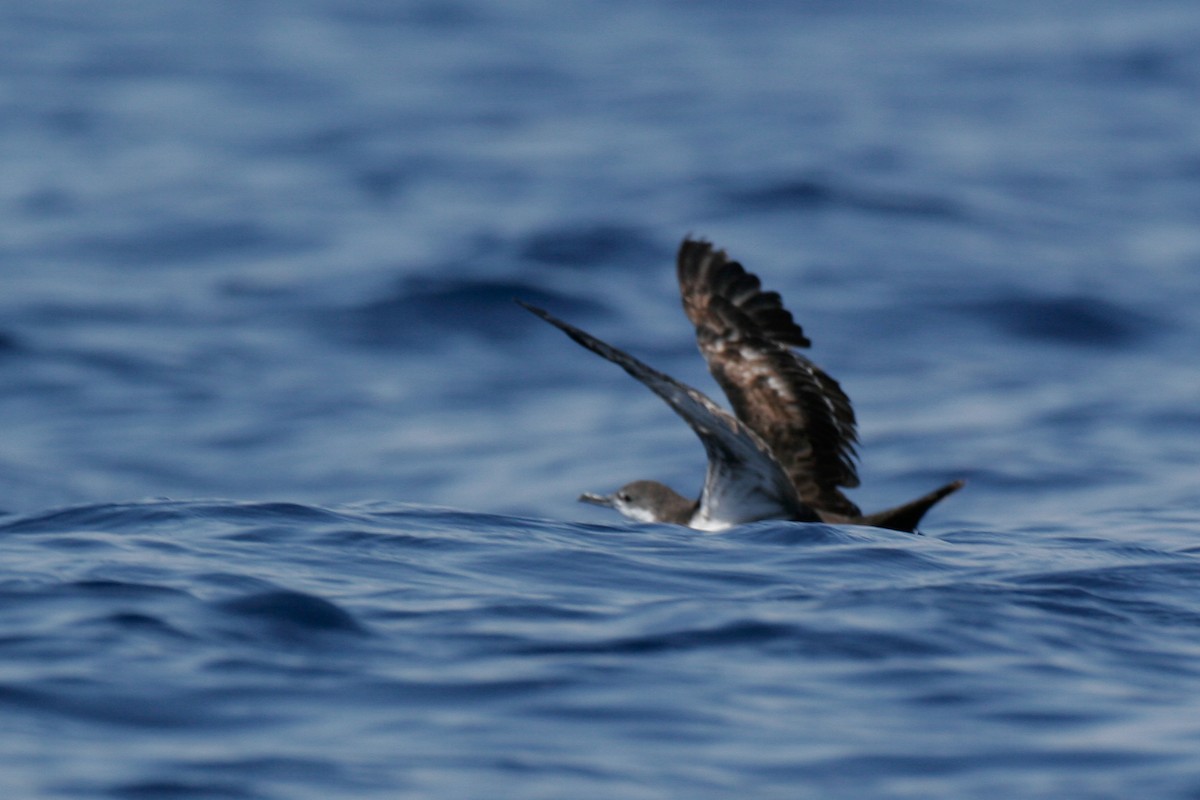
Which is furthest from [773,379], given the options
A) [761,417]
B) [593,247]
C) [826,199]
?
[826,199]

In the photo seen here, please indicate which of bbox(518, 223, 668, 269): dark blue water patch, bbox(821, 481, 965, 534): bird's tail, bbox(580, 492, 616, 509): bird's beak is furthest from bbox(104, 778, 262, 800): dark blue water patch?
bbox(518, 223, 668, 269): dark blue water patch

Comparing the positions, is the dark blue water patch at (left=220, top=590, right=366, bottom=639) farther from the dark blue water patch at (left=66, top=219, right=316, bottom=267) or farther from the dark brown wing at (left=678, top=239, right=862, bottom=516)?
the dark blue water patch at (left=66, top=219, right=316, bottom=267)

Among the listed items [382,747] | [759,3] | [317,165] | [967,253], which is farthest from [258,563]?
[759,3]

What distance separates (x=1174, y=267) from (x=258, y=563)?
13.8 m

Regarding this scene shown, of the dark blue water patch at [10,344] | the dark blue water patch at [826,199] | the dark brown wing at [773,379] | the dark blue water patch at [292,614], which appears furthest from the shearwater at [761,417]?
the dark blue water patch at [826,199]

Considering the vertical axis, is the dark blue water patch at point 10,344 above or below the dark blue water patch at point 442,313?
below

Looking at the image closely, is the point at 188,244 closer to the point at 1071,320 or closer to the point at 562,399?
the point at 562,399

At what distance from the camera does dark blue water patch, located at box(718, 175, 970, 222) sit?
20203 millimetres

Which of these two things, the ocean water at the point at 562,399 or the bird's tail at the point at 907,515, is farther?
the bird's tail at the point at 907,515

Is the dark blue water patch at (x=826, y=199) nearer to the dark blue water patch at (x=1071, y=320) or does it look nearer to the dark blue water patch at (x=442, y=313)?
the dark blue water patch at (x=1071, y=320)

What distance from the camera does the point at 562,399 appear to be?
1554 cm

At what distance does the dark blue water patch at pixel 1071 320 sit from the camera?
54.2 feet

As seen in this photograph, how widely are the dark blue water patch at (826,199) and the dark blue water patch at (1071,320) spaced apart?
9.48 feet

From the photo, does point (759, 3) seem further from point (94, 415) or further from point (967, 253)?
point (94, 415)
